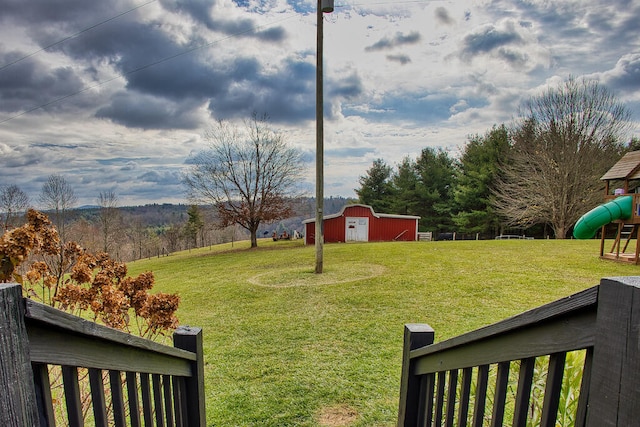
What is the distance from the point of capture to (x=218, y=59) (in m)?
10.2

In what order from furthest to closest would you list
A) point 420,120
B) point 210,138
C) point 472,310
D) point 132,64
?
point 210,138 → point 420,120 → point 132,64 → point 472,310

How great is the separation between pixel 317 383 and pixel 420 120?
14.0 m

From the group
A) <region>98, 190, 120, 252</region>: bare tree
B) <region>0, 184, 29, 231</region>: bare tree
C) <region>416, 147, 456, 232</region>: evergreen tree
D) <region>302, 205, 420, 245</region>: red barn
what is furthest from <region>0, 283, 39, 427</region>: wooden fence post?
<region>416, 147, 456, 232</region>: evergreen tree

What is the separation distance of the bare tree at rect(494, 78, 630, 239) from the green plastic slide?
33.3 feet

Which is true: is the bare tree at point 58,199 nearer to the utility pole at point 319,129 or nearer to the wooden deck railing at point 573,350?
the utility pole at point 319,129

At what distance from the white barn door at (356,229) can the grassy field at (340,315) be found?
867cm

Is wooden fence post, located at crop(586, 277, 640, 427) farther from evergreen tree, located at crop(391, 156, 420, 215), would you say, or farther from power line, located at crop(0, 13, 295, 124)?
evergreen tree, located at crop(391, 156, 420, 215)

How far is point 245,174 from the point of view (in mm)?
18109

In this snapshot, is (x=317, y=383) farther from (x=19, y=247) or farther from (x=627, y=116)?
Result: (x=627, y=116)

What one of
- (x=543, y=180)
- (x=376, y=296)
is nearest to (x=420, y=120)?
(x=543, y=180)

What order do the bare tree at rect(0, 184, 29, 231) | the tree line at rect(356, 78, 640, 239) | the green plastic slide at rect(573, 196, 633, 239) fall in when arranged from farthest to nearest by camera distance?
the tree line at rect(356, 78, 640, 239) < the bare tree at rect(0, 184, 29, 231) < the green plastic slide at rect(573, 196, 633, 239)

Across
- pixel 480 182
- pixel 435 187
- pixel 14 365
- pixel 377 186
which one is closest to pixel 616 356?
pixel 14 365

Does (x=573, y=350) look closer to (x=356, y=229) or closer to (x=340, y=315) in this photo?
(x=340, y=315)

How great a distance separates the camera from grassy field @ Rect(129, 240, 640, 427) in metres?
2.92
